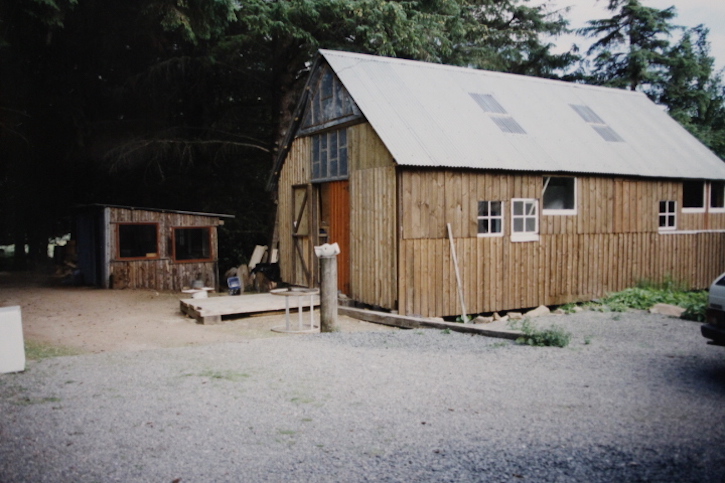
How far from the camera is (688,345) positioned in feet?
29.2

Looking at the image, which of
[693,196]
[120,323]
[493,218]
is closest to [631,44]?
[693,196]

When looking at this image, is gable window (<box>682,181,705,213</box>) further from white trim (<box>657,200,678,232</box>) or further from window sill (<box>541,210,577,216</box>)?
window sill (<box>541,210,577,216</box>)

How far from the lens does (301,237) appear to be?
16203mm

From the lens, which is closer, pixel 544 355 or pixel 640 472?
pixel 640 472

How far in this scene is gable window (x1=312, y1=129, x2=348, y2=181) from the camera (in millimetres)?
14172

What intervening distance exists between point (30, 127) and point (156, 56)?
18.2 ft

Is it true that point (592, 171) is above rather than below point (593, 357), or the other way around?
above

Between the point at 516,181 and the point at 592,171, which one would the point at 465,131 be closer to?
the point at 516,181

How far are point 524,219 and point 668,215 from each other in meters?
5.40

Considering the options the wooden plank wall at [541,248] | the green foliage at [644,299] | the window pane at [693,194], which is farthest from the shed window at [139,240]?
the window pane at [693,194]

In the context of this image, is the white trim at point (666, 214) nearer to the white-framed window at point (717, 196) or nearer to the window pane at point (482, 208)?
the white-framed window at point (717, 196)

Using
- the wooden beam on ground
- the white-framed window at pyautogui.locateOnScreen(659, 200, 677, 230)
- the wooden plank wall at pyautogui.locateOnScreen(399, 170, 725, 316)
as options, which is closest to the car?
the wooden beam on ground

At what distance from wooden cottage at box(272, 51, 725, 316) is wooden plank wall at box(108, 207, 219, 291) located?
11.5 ft

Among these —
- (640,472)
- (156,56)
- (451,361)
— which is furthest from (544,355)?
(156,56)
